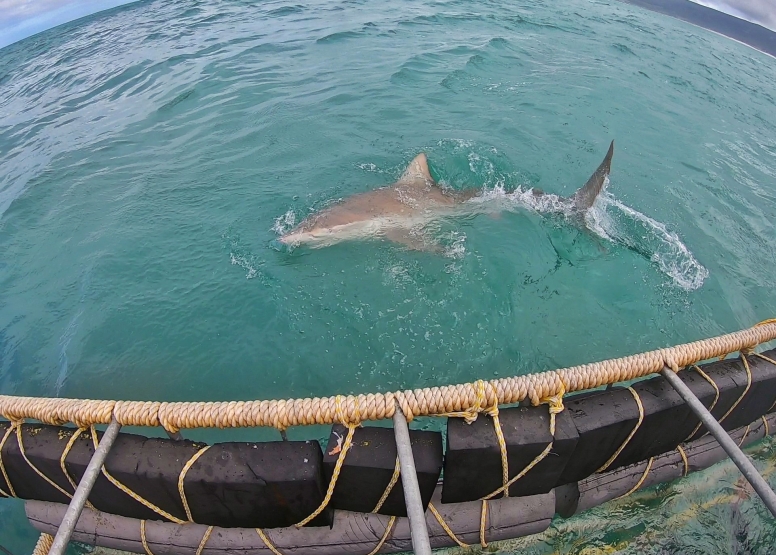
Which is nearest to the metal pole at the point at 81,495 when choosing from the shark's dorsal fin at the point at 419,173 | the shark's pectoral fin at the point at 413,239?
the shark's pectoral fin at the point at 413,239

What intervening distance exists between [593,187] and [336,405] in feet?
16.4

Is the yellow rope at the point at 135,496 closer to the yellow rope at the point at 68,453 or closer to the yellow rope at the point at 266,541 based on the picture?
the yellow rope at the point at 68,453

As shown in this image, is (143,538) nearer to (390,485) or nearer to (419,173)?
(390,485)

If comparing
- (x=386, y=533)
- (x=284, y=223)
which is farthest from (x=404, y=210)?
(x=386, y=533)

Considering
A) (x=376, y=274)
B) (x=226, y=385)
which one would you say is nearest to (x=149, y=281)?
(x=226, y=385)

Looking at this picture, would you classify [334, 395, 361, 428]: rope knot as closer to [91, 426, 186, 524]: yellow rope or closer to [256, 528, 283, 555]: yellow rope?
[256, 528, 283, 555]: yellow rope

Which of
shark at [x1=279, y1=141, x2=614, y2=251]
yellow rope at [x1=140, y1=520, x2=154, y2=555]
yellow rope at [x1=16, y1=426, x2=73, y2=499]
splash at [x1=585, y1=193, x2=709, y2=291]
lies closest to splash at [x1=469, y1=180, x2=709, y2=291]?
splash at [x1=585, y1=193, x2=709, y2=291]

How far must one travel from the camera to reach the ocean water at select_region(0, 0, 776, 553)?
475 cm

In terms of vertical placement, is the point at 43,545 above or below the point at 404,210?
below

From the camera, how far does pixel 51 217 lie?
743 centimetres

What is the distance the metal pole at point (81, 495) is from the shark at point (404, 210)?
144 inches

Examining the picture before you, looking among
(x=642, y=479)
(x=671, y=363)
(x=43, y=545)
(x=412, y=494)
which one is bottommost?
(x=642, y=479)

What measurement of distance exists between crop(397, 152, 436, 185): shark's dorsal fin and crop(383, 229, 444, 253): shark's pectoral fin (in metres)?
1.02

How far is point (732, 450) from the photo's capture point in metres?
2.43
